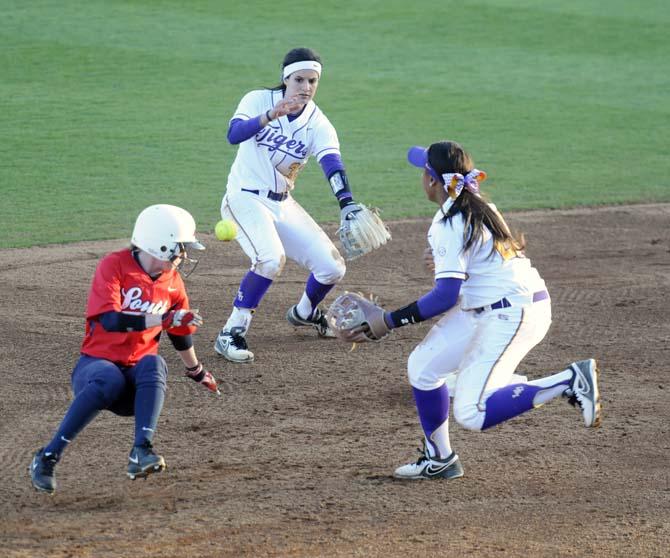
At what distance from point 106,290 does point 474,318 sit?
6.18 feet

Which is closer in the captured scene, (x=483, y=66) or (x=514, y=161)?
(x=514, y=161)

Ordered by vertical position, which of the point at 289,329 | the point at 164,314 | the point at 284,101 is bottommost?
the point at 289,329

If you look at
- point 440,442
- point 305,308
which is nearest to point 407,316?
point 440,442

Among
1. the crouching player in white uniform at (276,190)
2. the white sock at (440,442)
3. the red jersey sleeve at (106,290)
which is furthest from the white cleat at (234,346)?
the red jersey sleeve at (106,290)

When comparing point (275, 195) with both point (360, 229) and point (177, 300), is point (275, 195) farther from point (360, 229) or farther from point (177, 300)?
point (177, 300)

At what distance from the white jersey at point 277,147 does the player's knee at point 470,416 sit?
302 cm

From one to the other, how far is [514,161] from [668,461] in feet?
28.2

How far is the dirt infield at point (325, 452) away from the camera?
4988mm

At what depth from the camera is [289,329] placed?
8508 mm

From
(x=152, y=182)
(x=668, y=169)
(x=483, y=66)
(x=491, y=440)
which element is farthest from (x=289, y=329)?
(x=483, y=66)

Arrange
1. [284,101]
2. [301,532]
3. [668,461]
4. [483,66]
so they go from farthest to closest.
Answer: [483,66]
[284,101]
[668,461]
[301,532]

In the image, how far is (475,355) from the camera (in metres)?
5.52

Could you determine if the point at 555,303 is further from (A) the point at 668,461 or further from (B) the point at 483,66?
(B) the point at 483,66

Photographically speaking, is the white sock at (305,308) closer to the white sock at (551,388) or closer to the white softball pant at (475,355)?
the white softball pant at (475,355)
